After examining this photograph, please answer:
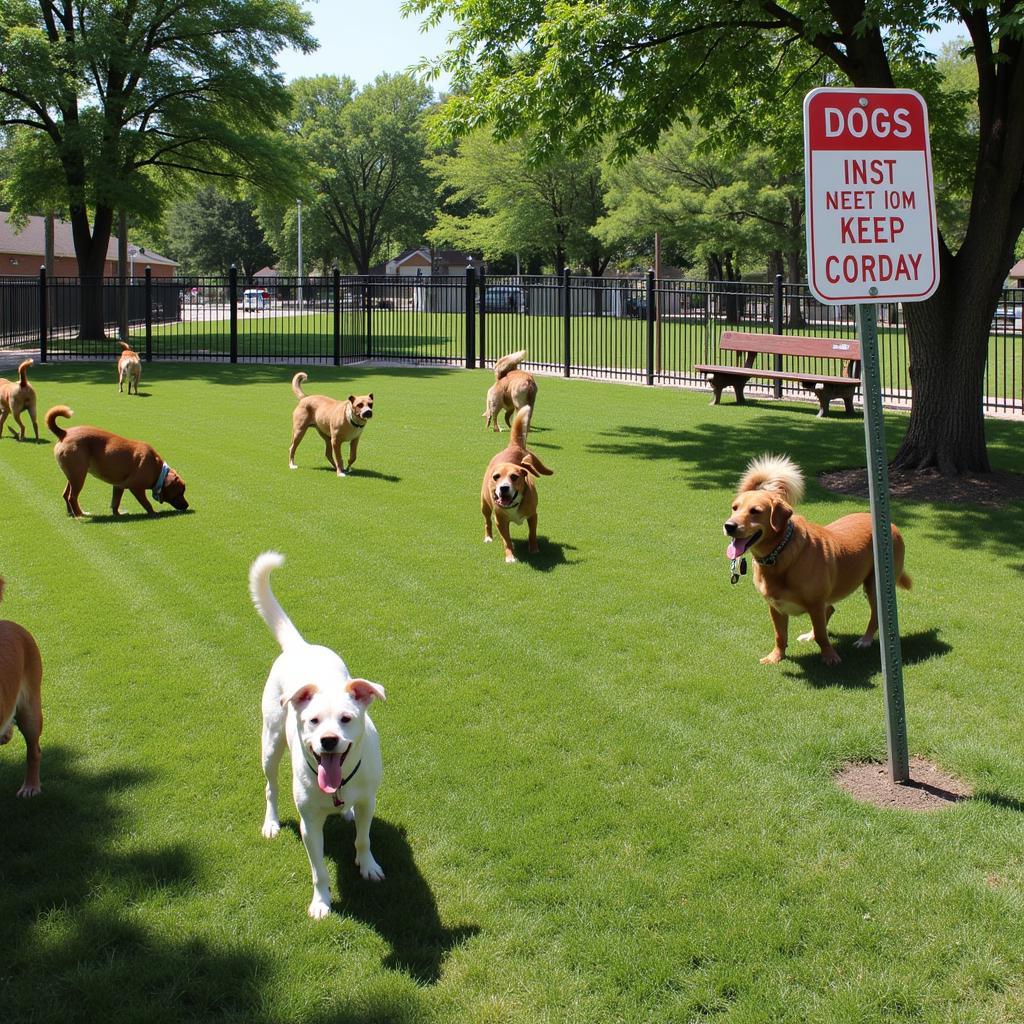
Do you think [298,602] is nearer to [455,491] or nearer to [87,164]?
[455,491]

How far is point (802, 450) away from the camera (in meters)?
14.0

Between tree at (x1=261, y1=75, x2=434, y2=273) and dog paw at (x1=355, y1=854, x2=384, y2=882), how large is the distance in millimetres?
80389

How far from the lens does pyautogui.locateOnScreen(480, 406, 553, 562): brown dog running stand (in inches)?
333

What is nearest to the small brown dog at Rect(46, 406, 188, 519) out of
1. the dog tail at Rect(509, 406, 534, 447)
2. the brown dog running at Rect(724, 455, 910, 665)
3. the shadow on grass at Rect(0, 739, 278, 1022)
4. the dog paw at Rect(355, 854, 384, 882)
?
the dog tail at Rect(509, 406, 534, 447)

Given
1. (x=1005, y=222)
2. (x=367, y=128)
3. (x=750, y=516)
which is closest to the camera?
(x=750, y=516)

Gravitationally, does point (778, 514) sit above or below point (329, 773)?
above

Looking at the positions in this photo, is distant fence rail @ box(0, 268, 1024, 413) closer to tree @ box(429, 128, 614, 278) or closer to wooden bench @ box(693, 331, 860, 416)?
wooden bench @ box(693, 331, 860, 416)

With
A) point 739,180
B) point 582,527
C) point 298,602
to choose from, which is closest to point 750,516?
point 298,602

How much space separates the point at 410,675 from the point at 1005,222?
8.62 metres

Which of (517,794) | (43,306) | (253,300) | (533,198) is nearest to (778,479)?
(517,794)

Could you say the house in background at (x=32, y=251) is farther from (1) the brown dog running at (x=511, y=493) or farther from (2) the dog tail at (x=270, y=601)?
(2) the dog tail at (x=270, y=601)

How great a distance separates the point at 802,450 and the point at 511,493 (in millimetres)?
6761

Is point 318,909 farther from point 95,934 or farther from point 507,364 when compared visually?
point 507,364

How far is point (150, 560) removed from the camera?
28.8ft
